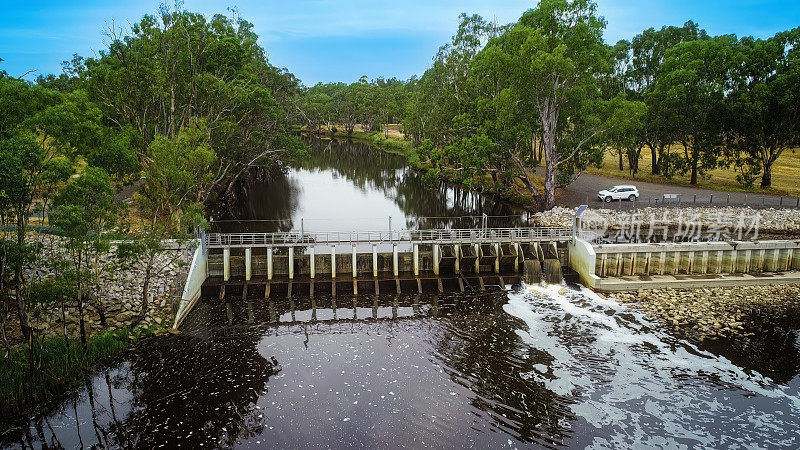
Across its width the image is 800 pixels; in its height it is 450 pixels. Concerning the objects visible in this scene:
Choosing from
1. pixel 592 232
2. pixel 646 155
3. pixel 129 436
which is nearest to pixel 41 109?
pixel 129 436

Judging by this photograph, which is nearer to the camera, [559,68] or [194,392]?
[194,392]

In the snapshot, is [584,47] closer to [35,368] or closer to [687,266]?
[687,266]

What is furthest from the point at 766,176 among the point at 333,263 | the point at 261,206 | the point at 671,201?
the point at 261,206

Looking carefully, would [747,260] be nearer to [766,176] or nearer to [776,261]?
[776,261]

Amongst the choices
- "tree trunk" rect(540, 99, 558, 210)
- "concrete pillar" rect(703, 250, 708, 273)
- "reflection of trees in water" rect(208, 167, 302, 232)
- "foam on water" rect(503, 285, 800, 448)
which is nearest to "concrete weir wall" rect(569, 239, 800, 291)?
"concrete pillar" rect(703, 250, 708, 273)

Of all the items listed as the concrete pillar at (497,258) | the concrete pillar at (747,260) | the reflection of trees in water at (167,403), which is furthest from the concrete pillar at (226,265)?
the concrete pillar at (747,260)

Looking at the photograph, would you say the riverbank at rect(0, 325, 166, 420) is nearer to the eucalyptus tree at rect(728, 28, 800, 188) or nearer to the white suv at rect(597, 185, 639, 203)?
the white suv at rect(597, 185, 639, 203)

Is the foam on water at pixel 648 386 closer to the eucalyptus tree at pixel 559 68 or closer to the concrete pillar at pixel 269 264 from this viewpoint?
the concrete pillar at pixel 269 264
